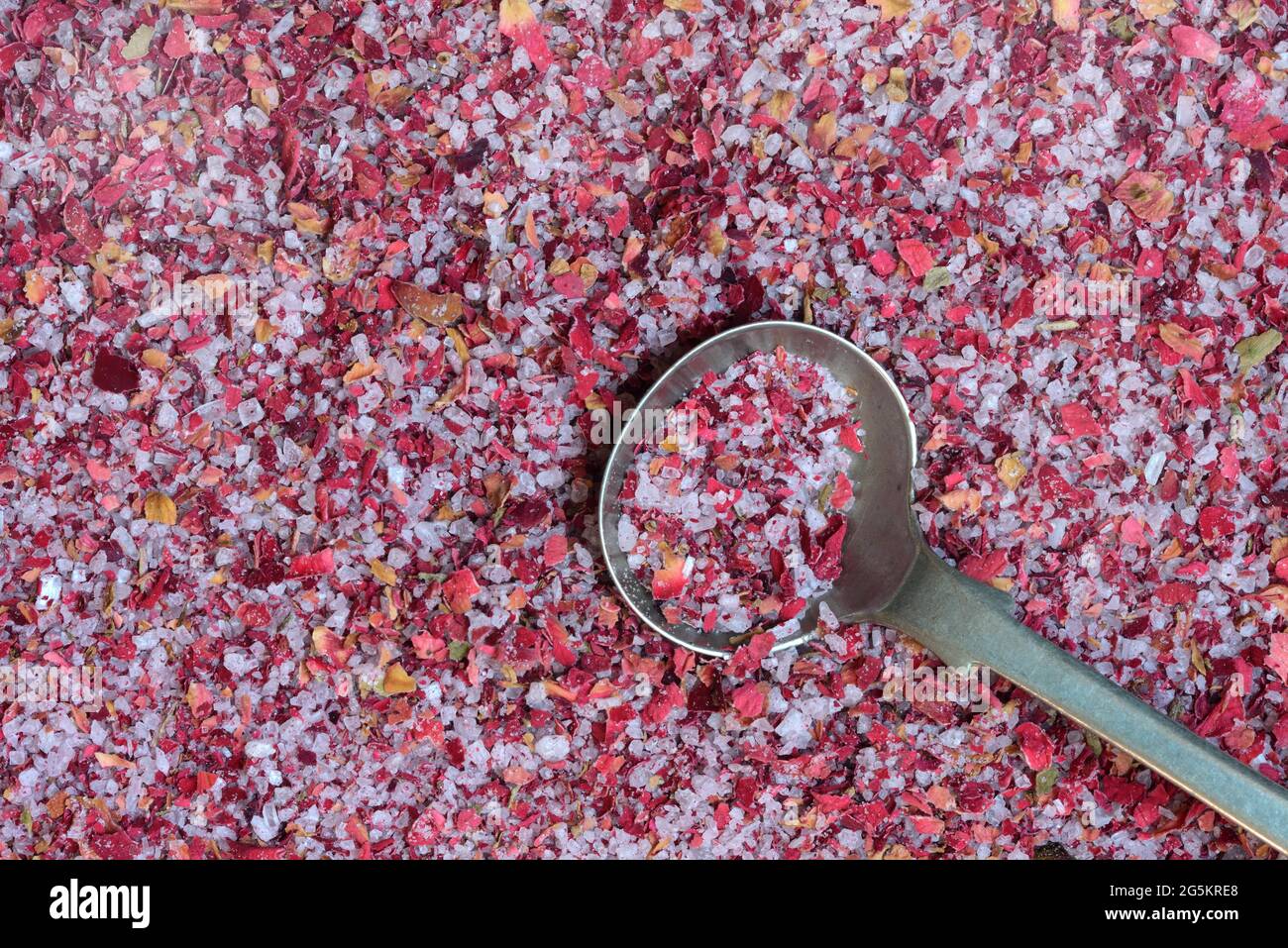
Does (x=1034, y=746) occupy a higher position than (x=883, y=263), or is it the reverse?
(x=883, y=263)

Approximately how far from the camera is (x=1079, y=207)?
1.17 meters

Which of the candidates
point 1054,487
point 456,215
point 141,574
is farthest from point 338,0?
point 1054,487

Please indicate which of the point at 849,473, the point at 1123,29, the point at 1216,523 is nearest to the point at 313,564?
the point at 849,473

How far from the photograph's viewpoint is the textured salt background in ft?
3.70

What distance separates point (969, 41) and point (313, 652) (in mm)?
1019

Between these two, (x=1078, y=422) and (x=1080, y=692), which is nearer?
(x=1080, y=692)

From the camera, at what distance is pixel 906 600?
3.54 feet

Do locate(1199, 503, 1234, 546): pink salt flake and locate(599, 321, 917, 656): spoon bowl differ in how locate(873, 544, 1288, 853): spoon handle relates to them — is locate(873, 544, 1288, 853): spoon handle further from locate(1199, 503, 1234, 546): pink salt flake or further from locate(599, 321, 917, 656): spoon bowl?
locate(1199, 503, 1234, 546): pink salt flake

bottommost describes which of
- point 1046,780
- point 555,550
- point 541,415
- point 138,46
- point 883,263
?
point 1046,780

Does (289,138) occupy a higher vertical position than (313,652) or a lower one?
higher

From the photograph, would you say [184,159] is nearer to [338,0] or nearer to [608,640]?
[338,0]

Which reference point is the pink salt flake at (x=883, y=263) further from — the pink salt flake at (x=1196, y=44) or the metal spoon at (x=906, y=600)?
the pink salt flake at (x=1196, y=44)

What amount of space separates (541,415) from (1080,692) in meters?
0.63

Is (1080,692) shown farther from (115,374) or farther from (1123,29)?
(115,374)
